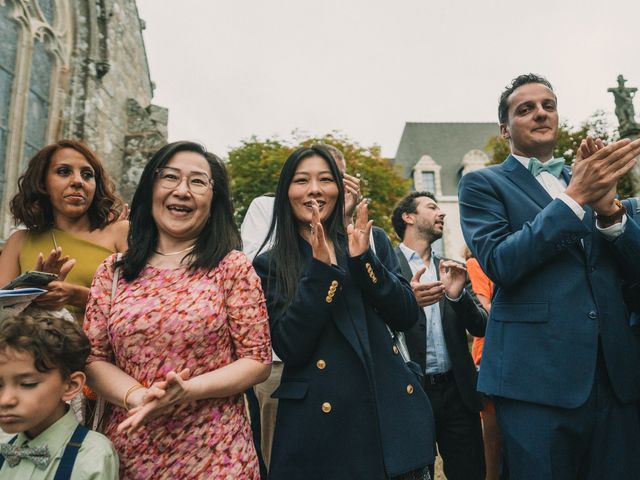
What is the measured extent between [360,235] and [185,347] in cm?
86

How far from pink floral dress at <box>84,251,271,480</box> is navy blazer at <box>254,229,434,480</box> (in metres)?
0.18

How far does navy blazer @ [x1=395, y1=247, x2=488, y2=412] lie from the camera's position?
3.33 m

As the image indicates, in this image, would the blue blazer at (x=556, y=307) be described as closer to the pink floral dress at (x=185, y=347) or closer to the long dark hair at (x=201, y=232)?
the pink floral dress at (x=185, y=347)

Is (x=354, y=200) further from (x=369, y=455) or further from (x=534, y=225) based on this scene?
(x=369, y=455)

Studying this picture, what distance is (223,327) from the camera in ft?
6.13

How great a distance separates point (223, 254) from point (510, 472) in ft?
4.96

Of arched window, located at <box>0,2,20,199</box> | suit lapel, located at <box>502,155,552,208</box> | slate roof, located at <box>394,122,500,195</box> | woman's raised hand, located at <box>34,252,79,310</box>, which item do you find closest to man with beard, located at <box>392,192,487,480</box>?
suit lapel, located at <box>502,155,552,208</box>

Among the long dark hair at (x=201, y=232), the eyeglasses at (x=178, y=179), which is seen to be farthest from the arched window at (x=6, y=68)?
the eyeglasses at (x=178, y=179)

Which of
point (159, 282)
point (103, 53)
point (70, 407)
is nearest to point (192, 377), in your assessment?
point (159, 282)

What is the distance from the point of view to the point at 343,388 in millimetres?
1994

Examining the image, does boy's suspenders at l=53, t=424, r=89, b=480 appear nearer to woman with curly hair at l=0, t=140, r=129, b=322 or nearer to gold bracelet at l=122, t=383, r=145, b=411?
gold bracelet at l=122, t=383, r=145, b=411

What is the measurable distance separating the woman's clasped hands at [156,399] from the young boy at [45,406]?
0.25 m

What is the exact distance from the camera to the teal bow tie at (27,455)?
1.70 meters

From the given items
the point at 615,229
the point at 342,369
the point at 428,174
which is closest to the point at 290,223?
the point at 342,369
